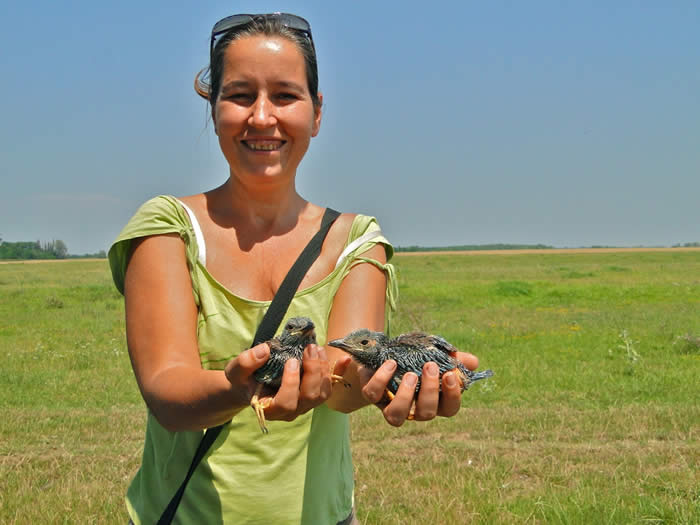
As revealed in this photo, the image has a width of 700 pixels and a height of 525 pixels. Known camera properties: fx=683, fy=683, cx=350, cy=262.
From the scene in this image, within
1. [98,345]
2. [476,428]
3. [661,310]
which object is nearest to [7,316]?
[98,345]

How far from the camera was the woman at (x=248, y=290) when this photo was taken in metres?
2.50

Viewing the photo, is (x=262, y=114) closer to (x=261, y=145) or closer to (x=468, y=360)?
(x=261, y=145)

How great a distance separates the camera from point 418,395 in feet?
7.74

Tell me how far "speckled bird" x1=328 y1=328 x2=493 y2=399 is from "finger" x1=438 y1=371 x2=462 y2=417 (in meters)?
0.13

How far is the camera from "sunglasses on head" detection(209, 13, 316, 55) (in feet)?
8.94

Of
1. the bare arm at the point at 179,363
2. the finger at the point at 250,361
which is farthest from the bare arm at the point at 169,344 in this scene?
the finger at the point at 250,361

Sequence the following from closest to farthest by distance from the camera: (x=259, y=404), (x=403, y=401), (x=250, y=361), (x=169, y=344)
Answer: (x=250, y=361), (x=259, y=404), (x=403, y=401), (x=169, y=344)

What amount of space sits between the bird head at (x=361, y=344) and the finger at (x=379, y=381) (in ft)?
0.54

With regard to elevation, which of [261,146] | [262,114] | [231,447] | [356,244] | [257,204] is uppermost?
[262,114]

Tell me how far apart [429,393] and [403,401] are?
9 centimetres

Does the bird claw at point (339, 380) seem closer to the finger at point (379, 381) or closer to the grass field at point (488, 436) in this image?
the finger at point (379, 381)

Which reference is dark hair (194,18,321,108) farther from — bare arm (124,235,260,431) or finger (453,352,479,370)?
finger (453,352,479,370)

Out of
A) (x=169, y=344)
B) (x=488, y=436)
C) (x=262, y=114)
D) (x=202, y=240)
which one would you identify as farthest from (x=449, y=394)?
(x=488, y=436)

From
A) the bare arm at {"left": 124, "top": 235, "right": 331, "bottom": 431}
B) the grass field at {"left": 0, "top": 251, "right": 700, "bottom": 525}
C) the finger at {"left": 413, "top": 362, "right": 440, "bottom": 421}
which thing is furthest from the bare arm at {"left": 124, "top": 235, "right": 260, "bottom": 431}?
the grass field at {"left": 0, "top": 251, "right": 700, "bottom": 525}
